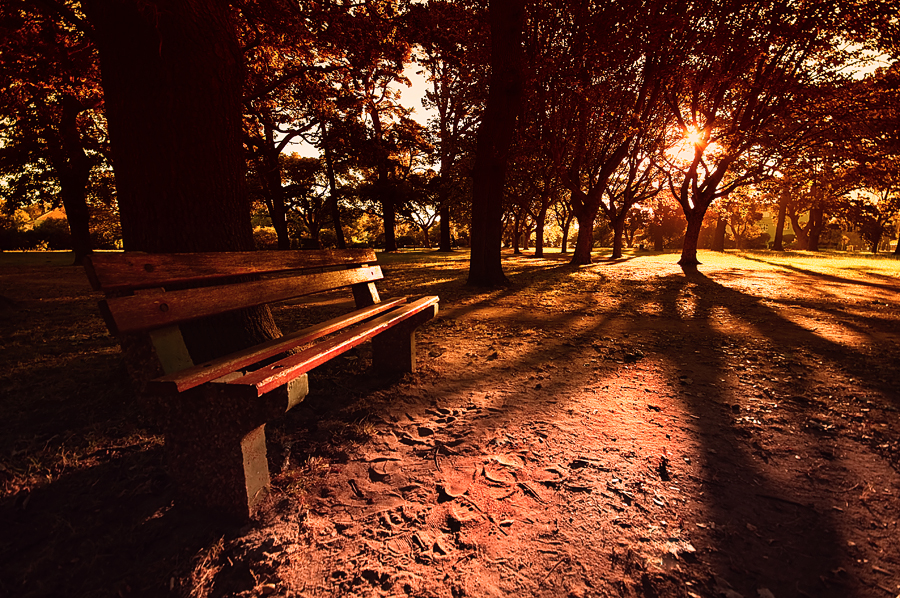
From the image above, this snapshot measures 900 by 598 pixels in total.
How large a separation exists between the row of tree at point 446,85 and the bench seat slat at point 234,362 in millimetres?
1188

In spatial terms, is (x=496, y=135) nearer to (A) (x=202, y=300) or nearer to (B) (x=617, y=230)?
(A) (x=202, y=300)

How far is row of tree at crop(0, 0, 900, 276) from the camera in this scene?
9.13ft

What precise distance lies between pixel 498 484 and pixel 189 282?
197cm

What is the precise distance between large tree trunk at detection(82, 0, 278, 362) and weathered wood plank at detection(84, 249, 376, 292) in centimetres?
66

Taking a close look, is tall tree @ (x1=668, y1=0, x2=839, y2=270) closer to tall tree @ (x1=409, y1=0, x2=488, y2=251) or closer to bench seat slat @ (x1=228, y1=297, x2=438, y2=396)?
tall tree @ (x1=409, y1=0, x2=488, y2=251)

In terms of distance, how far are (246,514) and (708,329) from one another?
6.03 metres

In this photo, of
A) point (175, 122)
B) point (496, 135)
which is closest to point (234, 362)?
point (175, 122)

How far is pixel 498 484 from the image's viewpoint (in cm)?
206

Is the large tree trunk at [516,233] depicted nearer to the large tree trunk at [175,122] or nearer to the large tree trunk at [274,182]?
the large tree trunk at [274,182]

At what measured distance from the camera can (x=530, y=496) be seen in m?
1.96

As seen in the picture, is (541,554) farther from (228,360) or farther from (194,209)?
(194,209)

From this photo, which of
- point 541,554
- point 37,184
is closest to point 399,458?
point 541,554

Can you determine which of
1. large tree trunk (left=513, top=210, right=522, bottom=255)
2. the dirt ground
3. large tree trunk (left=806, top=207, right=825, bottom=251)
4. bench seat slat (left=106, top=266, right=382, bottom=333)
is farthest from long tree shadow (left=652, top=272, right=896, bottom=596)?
large tree trunk (left=806, top=207, right=825, bottom=251)

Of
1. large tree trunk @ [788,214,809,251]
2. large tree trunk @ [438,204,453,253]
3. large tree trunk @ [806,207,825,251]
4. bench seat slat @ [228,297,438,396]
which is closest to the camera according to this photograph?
bench seat slat @ [228,297,438,396]
